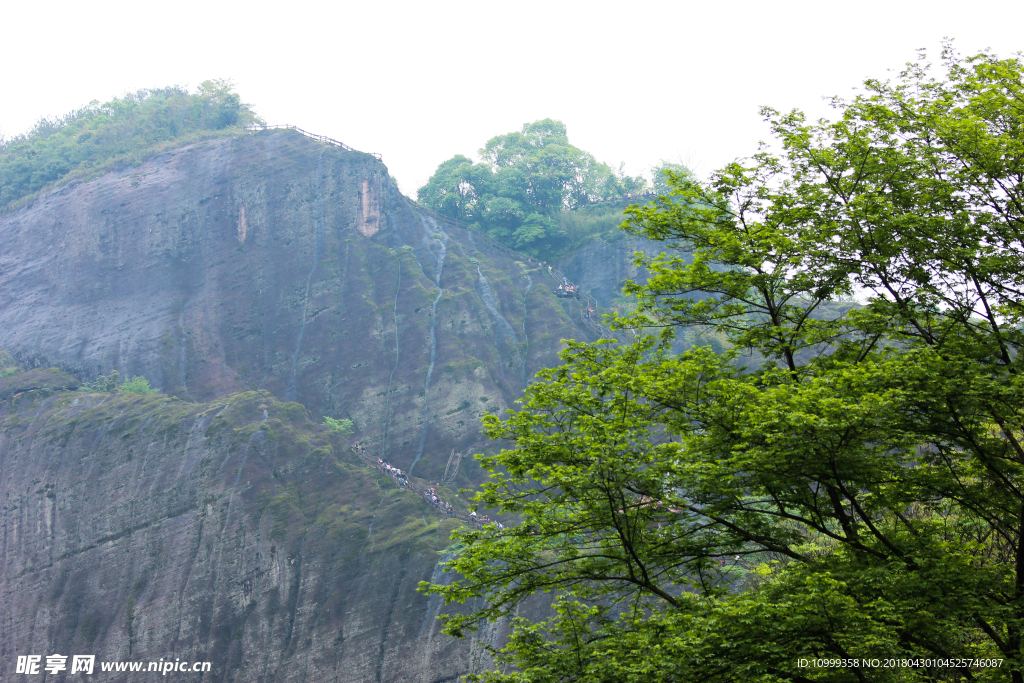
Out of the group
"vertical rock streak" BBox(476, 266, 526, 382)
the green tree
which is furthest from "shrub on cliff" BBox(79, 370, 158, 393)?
the green tree

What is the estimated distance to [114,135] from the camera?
52.7 m

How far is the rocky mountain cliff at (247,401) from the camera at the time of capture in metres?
24.0

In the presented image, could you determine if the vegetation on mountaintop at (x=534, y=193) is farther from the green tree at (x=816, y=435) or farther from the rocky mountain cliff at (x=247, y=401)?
the green tree at (x=816, y=435)

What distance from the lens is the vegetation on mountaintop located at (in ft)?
172

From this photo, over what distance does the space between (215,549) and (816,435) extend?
23179 mm

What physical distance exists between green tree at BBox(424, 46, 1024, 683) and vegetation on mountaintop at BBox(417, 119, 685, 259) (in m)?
40.1

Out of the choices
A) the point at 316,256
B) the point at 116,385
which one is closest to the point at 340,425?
the point at 116,385

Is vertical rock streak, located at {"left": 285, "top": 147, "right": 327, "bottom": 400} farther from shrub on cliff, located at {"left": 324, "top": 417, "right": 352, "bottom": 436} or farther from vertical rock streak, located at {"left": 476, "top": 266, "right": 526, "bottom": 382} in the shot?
vertical rock streak, located at {"left": 476, "top": 266, "right": 526, "bottom": 382}

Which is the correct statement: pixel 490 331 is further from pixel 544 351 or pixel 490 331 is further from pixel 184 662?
pixel 184 662

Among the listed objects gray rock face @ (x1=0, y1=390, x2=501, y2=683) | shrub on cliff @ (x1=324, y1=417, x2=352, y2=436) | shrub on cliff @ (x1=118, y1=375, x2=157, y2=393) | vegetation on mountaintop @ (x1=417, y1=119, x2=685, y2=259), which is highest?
vegetation on mountaintop @ (x1=417, y1=119, x2=685, y2=259)

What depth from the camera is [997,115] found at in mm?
11234

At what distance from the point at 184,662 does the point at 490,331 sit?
76.4ft

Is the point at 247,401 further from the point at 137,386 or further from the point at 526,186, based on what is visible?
the point at 526,186

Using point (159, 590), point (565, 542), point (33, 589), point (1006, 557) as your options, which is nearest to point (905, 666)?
point (565, 542)
